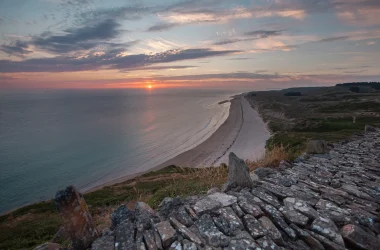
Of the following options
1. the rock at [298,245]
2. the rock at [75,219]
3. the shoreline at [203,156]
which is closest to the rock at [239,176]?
the rock at [298,245]

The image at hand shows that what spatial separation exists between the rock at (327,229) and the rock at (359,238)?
16 centimetres

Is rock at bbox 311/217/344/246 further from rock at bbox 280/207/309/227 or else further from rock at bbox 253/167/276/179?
rock at bbox 253/167/276/179

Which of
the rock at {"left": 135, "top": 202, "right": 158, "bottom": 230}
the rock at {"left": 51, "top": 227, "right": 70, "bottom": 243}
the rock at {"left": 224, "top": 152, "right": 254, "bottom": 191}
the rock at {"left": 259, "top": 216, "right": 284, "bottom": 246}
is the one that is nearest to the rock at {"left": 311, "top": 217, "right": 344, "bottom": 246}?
the rock at {"left": 259, "top": 216, "right": 284, "bottom": 246}

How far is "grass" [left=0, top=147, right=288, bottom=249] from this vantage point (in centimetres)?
766

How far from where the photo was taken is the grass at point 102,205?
7664 millimetres

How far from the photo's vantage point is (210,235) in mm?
4000

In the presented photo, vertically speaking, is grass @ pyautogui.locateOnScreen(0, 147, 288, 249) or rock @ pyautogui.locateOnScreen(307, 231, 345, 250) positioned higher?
rock @ pyautogui.locateOnScreen(307, 231, 345, 250)

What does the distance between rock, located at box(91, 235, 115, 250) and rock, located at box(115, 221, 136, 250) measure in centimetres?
10

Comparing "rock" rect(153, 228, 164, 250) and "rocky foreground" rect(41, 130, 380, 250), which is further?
"rocky foreground" rect(41, 130, 380, 250)

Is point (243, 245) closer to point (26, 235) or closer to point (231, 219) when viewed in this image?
point (231, 219)

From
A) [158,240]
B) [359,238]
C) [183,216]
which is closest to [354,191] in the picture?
[359,238]

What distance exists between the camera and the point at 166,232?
4043 millimetres

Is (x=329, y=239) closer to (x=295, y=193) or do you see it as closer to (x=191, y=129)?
(x=295, y=193)

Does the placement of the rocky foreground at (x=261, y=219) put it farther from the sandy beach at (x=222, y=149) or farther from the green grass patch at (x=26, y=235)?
the sandy beach at (x=222, y=149)
